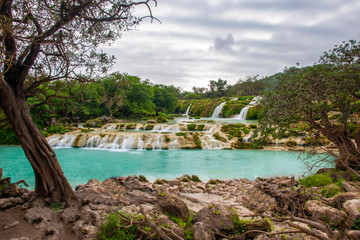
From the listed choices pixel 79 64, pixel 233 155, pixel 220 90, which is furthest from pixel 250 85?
pixel 79 64

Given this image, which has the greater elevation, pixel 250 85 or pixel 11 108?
pixel 250 85

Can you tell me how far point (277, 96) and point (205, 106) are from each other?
37.0m

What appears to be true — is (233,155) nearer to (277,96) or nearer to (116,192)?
(277,96)

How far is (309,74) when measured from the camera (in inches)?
259

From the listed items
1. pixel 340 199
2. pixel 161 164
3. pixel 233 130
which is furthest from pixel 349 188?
pixel 233 130

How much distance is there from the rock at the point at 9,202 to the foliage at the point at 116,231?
2.29 metres

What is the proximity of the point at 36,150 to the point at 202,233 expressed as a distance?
3593 mm

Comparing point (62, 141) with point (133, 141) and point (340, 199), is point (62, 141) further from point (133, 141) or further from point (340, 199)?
point (340, 199)

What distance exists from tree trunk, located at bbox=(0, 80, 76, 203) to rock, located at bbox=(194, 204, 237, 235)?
2834mm

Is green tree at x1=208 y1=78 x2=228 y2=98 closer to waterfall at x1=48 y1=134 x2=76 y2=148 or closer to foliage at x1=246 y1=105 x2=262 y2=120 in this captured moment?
foliage at x1=246 y1=105 x2=262 y2=120

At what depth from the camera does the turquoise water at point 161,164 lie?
35.8 feet

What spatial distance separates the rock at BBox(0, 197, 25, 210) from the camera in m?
4.50

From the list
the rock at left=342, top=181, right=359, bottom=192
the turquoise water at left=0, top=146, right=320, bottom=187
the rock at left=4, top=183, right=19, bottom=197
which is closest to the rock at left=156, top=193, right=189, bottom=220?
the rock at left=4, top=183, right=19, bottom=197

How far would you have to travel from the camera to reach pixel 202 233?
3.40 meters
